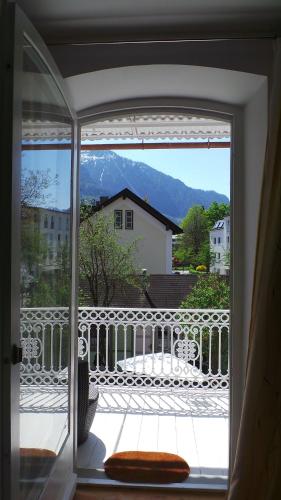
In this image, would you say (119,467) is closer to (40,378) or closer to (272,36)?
(40,378)

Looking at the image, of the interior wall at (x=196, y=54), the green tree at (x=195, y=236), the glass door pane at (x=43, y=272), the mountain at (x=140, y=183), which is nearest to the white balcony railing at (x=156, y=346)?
the green tree at (x=195, y=236)

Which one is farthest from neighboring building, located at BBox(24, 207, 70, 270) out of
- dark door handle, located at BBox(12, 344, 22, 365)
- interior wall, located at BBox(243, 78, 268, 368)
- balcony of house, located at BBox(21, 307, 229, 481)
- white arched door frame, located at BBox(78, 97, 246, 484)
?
balcony of house, located at BBox(21, 307, 229, 481)

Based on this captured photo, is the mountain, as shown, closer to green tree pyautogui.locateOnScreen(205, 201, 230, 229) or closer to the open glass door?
green tree pyautogui.locateOnScreen(205, 201, 230, 229)

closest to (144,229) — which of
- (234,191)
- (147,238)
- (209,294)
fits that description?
(147,238)

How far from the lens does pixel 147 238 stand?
184 inches

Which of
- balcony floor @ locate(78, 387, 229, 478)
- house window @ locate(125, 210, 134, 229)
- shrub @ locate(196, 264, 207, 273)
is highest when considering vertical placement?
house window @ locate(125, 210, 134, 229)

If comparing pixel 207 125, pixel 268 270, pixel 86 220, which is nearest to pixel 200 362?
pixel 86 220

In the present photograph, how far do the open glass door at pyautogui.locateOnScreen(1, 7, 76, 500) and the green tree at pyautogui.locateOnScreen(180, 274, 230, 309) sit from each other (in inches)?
92.2

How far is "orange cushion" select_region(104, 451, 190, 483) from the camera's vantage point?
245cm

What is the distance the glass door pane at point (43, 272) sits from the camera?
145cm

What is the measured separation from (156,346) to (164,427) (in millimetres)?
1008

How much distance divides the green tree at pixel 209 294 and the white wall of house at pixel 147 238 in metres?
0.42

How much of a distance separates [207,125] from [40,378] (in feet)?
7.41

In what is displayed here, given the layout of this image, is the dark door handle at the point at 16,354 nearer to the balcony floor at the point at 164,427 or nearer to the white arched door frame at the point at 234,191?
the white arched door frame at the point at 234,191
